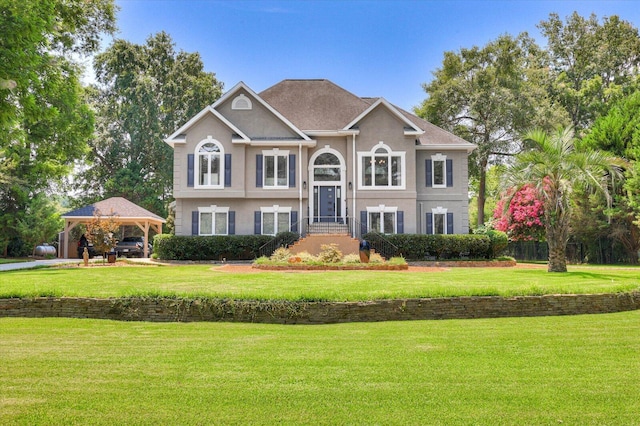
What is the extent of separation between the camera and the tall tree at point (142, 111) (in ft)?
139

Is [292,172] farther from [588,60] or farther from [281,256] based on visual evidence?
[588,60]

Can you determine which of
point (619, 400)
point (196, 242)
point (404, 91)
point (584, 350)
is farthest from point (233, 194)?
point (619, 400)

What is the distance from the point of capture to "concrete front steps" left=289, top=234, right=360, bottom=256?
23.7 metres

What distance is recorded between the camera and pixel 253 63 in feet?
92.3

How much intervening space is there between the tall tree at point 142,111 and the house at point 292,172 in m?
16.9

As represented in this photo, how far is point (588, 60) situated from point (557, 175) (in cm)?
2672

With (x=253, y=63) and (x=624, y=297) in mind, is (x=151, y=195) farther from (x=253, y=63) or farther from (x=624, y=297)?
(x=624, y=297)

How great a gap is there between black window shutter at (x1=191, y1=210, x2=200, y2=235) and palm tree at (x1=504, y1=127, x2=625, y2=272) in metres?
15.6

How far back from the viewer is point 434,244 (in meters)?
24.5

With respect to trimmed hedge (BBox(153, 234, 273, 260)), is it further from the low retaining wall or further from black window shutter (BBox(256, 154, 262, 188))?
the low retaining wall

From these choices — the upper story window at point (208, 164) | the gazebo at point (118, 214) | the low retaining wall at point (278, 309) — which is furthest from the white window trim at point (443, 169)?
the low retaining wall at point (278, 309)

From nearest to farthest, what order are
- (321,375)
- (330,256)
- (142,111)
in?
1. (321,375)
2. (330,256)
3. (142,111)

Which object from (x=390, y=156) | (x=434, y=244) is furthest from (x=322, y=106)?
(x=434, y=244)

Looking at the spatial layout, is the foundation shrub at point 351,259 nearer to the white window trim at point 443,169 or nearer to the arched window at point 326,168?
the arched window at point 326,168
